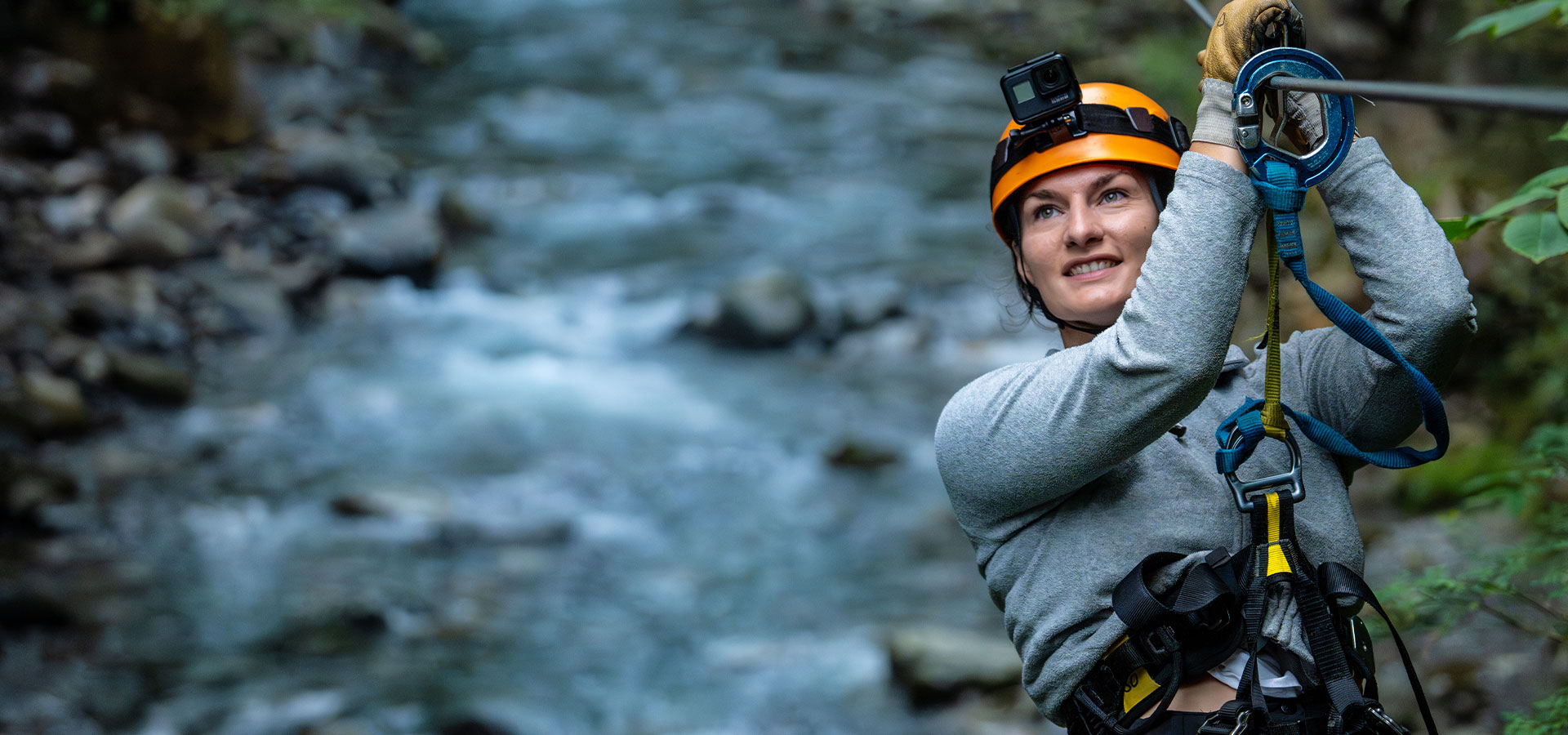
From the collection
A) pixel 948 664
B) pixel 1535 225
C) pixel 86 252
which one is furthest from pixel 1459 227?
pixel 86 252

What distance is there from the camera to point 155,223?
28.0 feet

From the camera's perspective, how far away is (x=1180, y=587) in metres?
1.79

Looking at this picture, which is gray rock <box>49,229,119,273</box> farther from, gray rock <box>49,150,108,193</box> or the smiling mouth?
the smiling mouth

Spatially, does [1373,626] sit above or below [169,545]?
below

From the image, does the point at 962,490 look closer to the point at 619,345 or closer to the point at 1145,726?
the point at 1145,726

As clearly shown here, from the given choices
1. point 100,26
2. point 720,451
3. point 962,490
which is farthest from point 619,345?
point 962,490

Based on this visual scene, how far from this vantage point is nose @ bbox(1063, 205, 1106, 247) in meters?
2.07

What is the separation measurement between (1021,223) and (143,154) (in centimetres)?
901

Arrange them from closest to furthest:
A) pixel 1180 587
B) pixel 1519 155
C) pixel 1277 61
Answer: pixel 1277 61
pixel 1180 587
pixel 1519 155

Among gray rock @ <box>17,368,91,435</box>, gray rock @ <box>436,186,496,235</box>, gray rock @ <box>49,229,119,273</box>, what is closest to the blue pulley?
gray rock @ <box>17,368,91,435</box>

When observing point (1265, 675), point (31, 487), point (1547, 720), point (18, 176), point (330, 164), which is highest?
point (330, 164)

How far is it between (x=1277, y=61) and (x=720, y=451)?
5.92 m

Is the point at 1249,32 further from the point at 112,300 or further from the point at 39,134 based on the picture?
the point at 39,134

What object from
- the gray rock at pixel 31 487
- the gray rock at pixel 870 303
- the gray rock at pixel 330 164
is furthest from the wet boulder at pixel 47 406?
the gray rock at pixel 870 303
